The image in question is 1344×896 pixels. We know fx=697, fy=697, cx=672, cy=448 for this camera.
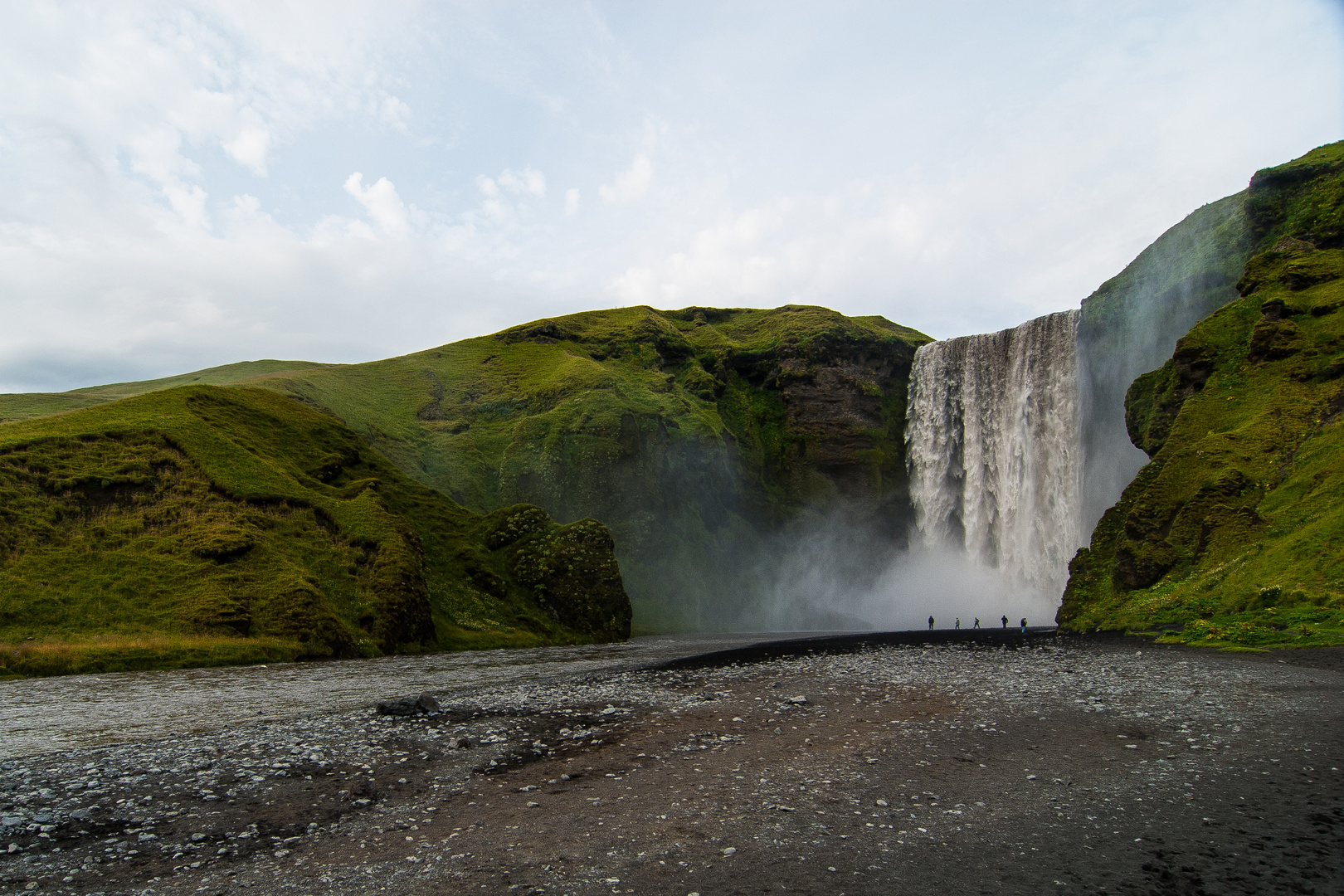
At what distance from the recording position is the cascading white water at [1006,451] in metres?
75.2

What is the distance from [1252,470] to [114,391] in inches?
4807

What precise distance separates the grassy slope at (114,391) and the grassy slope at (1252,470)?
72.0 meters

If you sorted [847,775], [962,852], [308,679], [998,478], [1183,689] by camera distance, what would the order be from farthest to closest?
[998,478]
[308,679]
[1183,689]
[847,775]
[962,852]

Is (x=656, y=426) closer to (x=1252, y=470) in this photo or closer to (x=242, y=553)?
(x=242, y=553)

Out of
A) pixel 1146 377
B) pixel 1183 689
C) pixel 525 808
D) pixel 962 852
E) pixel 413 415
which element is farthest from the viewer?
pixel 413 415

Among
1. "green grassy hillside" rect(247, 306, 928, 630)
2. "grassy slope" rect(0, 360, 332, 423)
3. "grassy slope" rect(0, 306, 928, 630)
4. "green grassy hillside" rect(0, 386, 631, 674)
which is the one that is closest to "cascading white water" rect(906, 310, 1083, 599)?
"green grassy hillside" rect(247, 306, 928, 630)

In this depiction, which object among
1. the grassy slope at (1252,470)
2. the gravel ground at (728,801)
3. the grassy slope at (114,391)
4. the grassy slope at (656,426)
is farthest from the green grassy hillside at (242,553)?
the grassy slope at (1252,470)

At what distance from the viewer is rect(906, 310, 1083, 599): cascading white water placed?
7524 centimetres

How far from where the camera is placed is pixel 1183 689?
63.2 ft

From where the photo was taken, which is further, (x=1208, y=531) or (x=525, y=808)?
(x=1208, y=531)

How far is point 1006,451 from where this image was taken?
8381cm

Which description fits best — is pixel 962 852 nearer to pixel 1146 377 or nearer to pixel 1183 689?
pixel 1183 689

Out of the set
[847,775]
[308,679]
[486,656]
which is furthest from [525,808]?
[486,656]

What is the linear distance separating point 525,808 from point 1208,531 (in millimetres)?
42621
